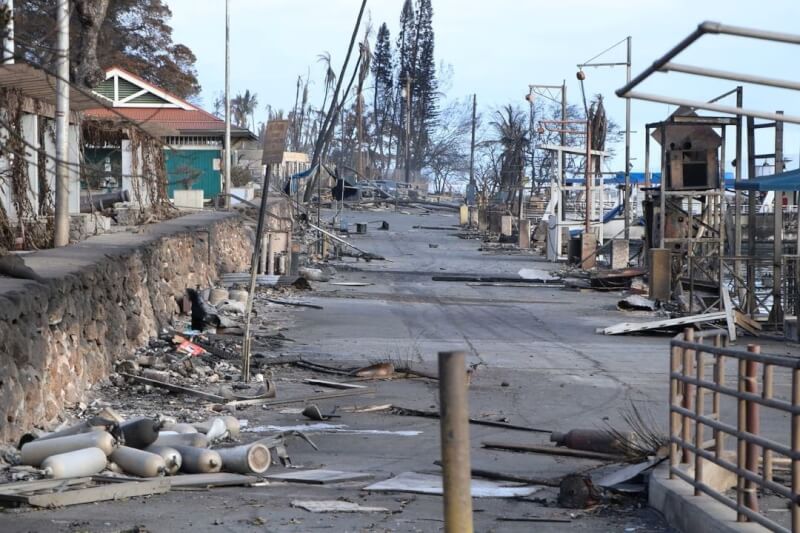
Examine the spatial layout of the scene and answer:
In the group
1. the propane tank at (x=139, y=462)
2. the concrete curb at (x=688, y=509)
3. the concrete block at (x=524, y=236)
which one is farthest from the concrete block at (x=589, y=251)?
the propane tank at (x=139, y=462)

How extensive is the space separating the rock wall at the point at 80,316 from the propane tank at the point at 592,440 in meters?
4.76

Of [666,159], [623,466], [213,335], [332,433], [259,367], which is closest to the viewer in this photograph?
[623,466]

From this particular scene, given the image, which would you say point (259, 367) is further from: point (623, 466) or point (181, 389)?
point (623, 466)

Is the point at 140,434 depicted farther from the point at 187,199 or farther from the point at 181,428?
the point at 187,199

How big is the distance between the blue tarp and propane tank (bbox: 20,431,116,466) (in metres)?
13.0

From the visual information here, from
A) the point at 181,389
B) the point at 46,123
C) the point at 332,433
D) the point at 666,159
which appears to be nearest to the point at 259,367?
the point at 181,389

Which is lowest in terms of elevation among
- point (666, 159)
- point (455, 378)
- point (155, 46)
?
point (455, 378)

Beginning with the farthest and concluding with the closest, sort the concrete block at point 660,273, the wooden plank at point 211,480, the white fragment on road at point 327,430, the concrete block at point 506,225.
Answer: the concrete block at point 506,225 < the concrete block at point 660,273 < the white fragment on road at point 327,430 < the wooden plank at point 211,480

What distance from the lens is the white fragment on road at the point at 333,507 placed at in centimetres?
822

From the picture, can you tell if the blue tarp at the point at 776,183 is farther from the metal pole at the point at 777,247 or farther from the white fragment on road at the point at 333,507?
the white fragment on road at the point at 333,507

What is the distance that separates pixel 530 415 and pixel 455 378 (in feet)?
32.7

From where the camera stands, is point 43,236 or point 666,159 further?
point 666,159

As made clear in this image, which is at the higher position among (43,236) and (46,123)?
(46,123)

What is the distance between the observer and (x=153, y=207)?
29891 millimetres
